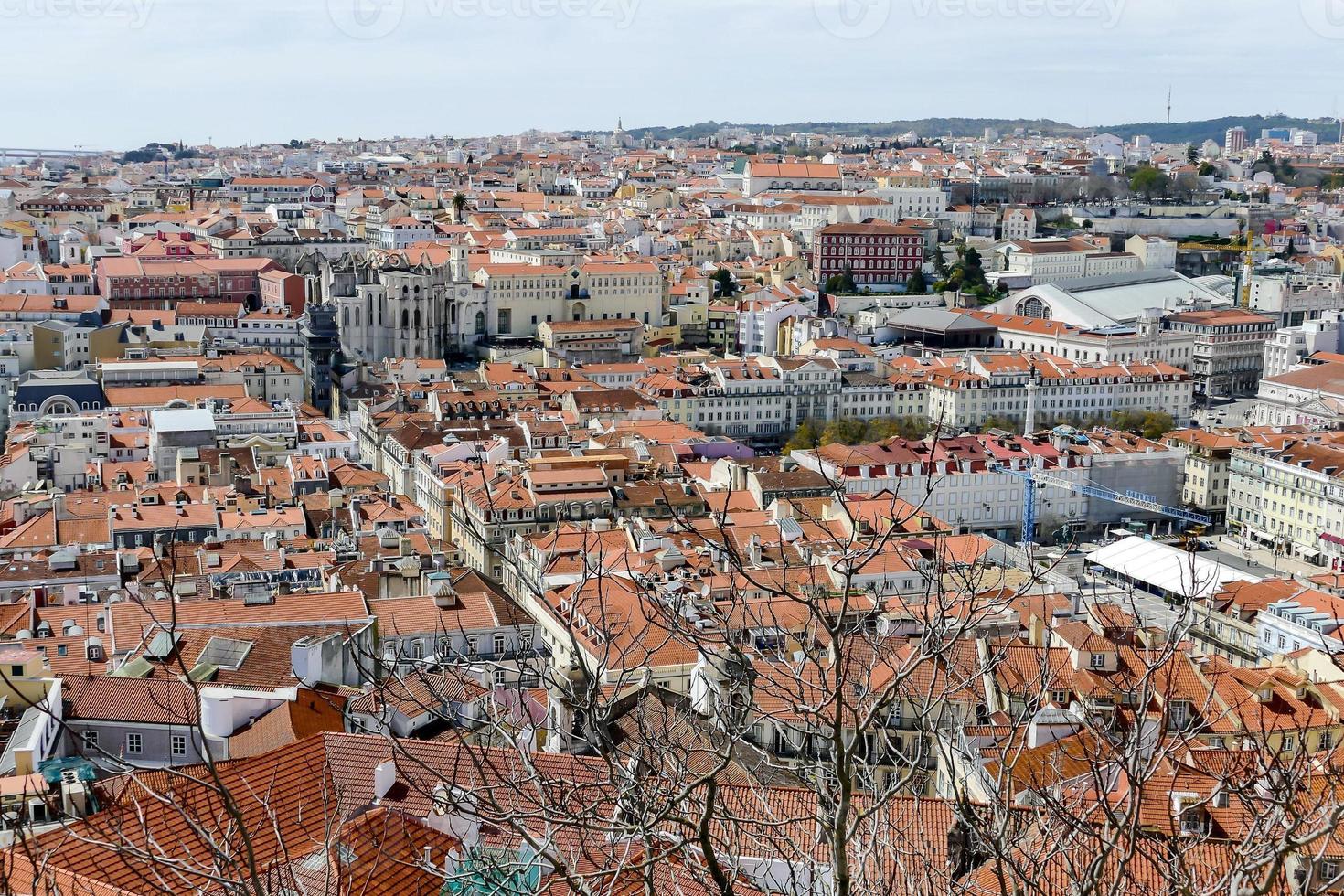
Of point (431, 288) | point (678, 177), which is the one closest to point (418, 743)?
point (431, 288)

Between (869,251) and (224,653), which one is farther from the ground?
(869,251)

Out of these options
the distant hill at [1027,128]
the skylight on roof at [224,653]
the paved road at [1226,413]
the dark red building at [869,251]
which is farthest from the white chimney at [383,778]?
the distant hill at [1027,128]

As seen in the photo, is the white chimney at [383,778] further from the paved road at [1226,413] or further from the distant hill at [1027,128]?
the distant hill at [1027,128]

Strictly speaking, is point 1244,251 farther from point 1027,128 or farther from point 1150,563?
point 1027,128

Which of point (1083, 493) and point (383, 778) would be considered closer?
point (383, 778)

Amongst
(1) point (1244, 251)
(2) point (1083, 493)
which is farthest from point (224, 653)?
(1) point (1244, 251)

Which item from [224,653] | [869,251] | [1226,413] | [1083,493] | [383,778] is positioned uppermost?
[869,251]

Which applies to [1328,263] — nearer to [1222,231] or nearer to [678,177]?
[1222,231]
